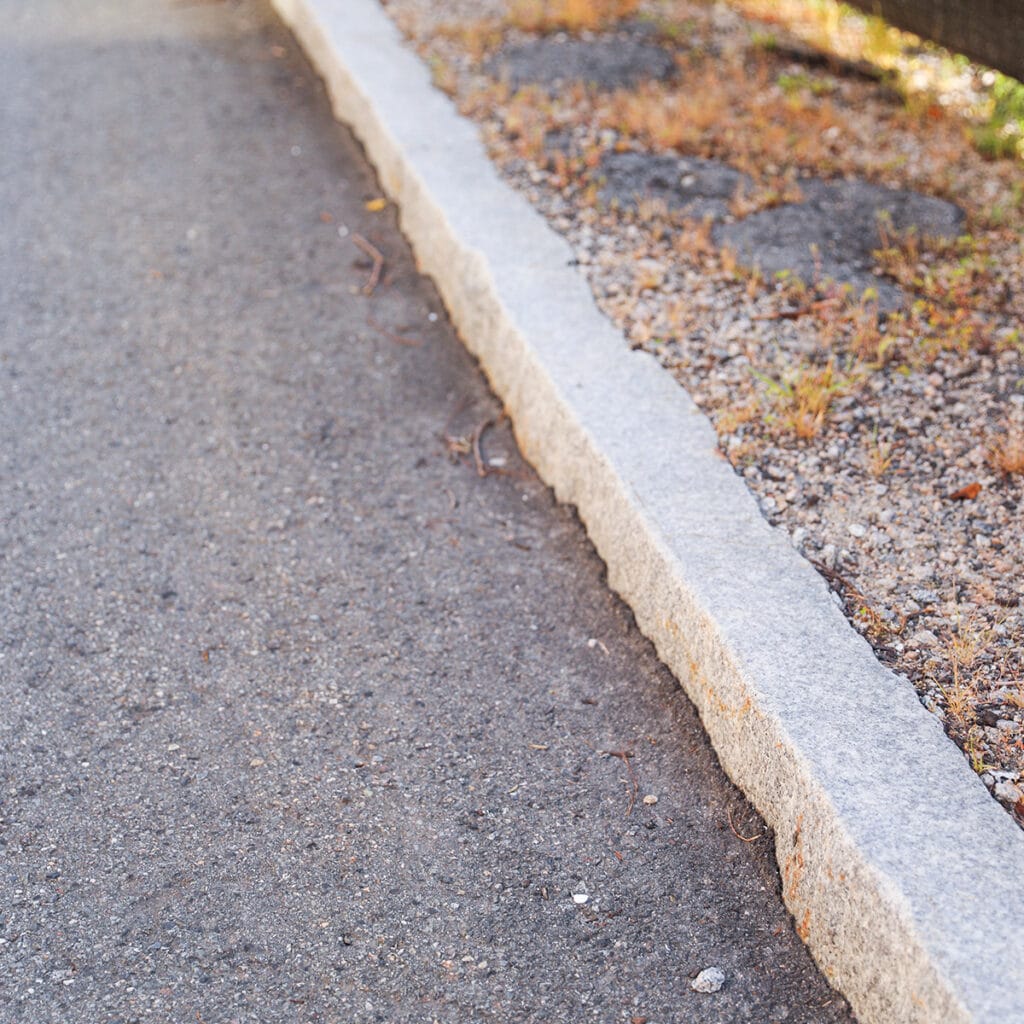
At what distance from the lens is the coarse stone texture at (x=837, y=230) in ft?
11.1

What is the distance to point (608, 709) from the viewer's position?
96.0 inches

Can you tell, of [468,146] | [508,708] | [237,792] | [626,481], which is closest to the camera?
[237,792]

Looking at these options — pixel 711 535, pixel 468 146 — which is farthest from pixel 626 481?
pixel 468 146

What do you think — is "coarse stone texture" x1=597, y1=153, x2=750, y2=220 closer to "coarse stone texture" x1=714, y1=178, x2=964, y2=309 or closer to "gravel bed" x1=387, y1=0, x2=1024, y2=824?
"gravel bed" x1=387, y1=0, x2=1024, y2=824

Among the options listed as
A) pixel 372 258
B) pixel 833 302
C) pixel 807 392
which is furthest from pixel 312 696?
pixel 372 258

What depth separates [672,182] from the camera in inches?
152

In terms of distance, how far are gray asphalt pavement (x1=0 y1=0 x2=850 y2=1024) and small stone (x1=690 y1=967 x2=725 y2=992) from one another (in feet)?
0.05

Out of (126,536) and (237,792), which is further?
(126,536)

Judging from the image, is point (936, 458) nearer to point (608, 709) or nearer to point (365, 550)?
point (608, 709)

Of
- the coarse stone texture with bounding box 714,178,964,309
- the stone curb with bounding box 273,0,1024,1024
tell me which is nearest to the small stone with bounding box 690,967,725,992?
the stone curb with bounding box 273,0,1024,1024

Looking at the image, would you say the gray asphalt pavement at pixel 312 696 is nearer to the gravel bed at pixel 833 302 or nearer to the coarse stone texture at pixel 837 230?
the gravel bed at pixel 833 302

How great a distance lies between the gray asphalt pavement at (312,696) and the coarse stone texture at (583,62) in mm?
1101

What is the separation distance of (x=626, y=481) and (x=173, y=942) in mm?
1345

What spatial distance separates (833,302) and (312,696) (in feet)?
6.02
